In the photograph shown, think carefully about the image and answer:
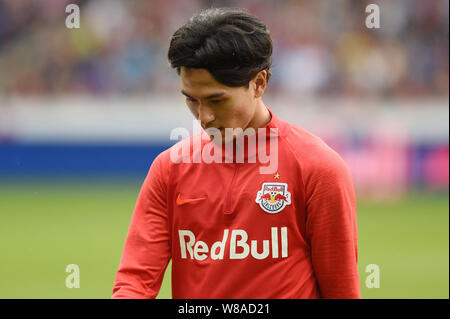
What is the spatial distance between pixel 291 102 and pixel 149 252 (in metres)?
10.5

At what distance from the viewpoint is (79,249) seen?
29.2 ft

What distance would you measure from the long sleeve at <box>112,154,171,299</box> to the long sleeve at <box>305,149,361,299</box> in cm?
51

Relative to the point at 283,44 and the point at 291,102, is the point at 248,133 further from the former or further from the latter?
the point at 283,44

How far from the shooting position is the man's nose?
103 inches

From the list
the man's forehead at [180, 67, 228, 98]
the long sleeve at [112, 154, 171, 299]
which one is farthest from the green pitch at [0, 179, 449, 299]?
the man's forehead at [180, 67, 228, 98]

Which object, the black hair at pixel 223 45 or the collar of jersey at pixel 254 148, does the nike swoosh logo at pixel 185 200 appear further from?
the black hair at pixel 223 45

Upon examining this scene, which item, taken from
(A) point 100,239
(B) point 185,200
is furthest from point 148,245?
(A) point 100,239

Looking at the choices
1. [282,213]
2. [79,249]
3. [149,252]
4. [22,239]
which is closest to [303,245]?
[282,213]

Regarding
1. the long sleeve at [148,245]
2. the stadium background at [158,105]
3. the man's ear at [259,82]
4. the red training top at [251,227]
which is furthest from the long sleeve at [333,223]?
the stadium background at [158,105]

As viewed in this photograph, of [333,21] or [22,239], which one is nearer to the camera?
[22,239]

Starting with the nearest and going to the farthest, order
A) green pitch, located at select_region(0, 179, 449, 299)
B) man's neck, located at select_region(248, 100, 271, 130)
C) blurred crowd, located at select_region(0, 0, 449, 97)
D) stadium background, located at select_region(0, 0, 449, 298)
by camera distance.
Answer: man's neck, located at select_region(248, 100, 271, 130) < green pitch, located at select_region(0, 179, 449, 299) < stadium background, located at select_region(0, 0, 449, 298) < blurred crowd, located at select_region(0, 0, 449, 97)

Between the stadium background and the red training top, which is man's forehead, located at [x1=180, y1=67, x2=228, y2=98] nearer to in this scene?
the red training top

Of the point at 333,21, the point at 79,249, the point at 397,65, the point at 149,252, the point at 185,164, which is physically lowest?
the point at 79,249
